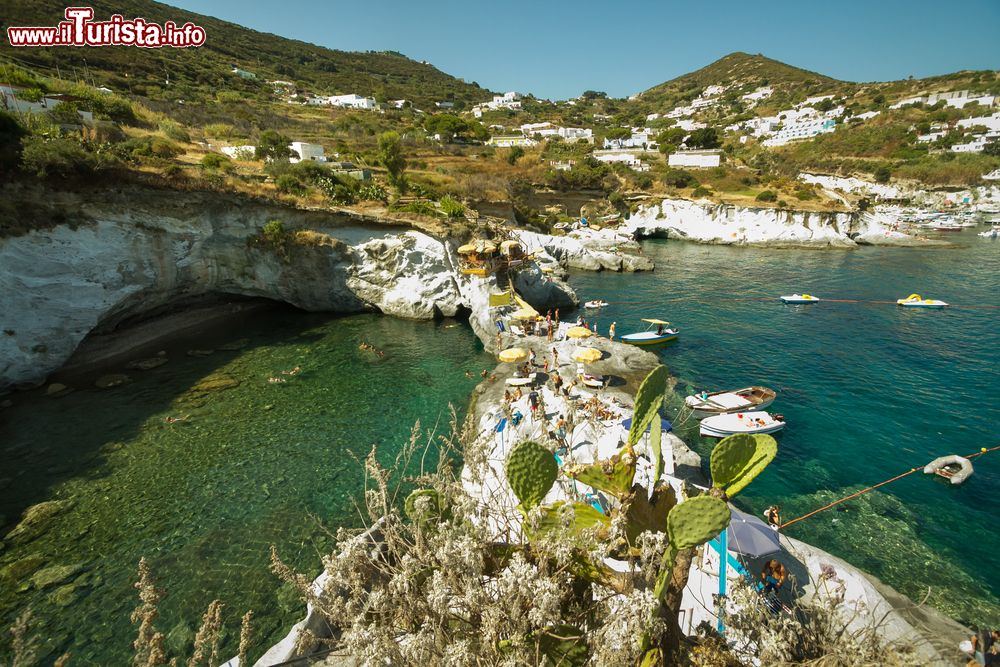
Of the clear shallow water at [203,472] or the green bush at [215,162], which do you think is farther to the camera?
the green bush at [215,162]

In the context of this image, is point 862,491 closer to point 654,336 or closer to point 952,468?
point 952,468

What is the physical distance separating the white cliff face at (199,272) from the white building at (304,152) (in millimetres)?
18424

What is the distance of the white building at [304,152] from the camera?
1687 inches

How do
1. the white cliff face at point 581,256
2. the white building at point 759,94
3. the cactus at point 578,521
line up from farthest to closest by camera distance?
the white building at point 759,94
the white cliff face at point 581,256
the cactus at point 578,521

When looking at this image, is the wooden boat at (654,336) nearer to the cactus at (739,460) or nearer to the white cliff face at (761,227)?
the cactus at (739,460)

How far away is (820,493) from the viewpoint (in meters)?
13.7

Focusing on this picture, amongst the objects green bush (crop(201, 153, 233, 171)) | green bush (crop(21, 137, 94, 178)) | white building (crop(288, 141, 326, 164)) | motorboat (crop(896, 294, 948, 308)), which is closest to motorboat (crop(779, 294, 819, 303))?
motorboat (crop(896, 294, 948, 308))

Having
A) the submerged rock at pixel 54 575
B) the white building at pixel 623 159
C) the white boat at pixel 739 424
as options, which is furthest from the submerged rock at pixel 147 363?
the white building at pixel 623 159

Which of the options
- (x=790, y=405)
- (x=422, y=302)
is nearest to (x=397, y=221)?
(x=422, y=302)

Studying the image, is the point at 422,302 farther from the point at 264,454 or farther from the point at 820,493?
the point at 820,493

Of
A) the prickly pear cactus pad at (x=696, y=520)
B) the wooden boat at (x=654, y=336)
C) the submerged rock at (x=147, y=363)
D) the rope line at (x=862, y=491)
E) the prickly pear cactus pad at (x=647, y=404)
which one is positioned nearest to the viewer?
the prickly pear cactus pad at (x=696, y=520)

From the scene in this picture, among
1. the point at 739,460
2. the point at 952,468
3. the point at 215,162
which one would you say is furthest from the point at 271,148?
the point at 952,468

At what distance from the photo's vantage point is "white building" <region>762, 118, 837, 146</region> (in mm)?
108562

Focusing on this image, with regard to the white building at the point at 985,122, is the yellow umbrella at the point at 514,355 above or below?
below
